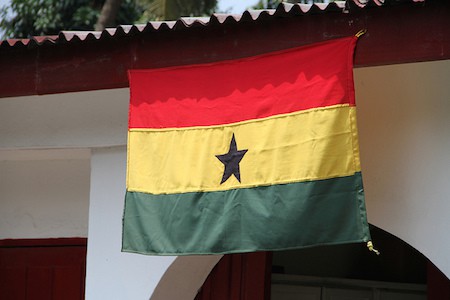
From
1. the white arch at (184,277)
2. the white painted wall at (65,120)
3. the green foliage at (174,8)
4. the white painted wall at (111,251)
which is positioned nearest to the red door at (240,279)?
the white arch at (184,277)

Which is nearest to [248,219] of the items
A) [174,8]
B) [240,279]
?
[240,279]

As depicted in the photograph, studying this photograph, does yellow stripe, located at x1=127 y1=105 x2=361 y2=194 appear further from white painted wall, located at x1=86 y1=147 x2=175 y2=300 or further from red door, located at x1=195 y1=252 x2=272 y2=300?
red door, located at x1=195 y1=252 x2=272 y2=300

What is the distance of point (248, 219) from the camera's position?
16.6 ft

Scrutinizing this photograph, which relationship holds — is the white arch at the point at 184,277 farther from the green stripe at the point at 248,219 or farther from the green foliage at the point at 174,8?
the green foliage at the point at 174,8

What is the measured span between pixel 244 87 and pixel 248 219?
0.81 metres

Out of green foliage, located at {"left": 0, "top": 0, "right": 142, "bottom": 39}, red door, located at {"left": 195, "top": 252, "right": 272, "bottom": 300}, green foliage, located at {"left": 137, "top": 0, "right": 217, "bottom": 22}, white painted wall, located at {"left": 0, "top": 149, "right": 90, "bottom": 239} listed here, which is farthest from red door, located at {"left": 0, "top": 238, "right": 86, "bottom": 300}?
green foliage, located at {"left": 0, "top": 0, "right": 142, "bottom": 39}

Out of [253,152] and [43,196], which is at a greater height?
[43,196]

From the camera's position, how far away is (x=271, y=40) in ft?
17.2

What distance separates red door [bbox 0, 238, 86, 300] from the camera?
725cm

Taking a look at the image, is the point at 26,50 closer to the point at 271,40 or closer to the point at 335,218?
the point at 271,40

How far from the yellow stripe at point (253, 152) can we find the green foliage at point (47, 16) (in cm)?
1230

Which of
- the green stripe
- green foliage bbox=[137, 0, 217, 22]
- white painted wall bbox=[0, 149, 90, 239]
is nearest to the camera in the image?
the green stripe

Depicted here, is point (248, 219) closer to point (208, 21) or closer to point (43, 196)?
point (208, 21)

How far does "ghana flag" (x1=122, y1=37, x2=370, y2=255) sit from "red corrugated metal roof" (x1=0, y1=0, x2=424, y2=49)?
0.69ft
